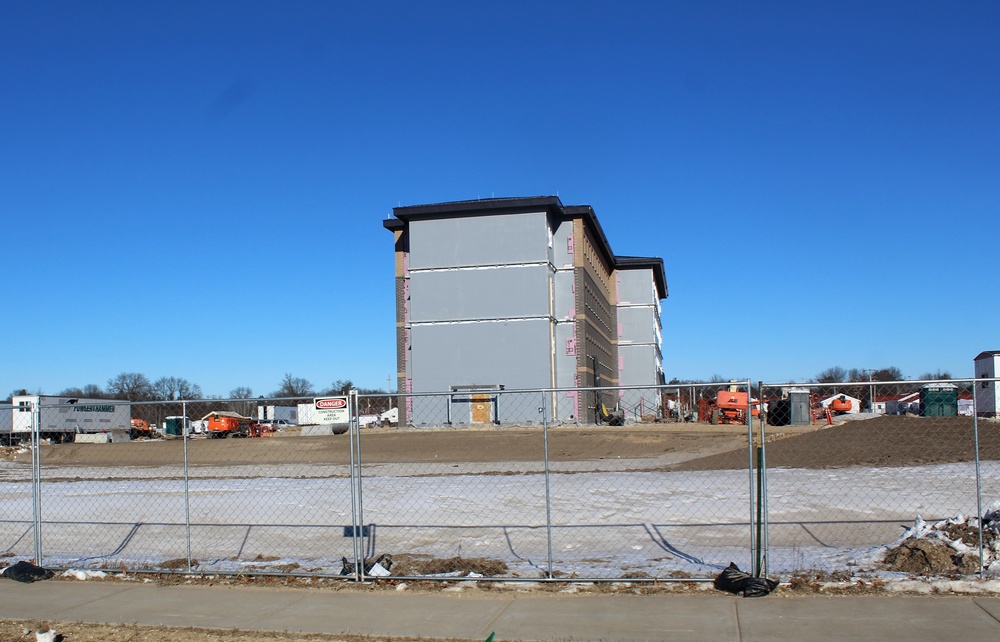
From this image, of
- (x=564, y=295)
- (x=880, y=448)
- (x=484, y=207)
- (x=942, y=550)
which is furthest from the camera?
(x=564, y=295)

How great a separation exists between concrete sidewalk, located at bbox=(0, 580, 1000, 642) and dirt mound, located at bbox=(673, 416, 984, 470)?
626 inches

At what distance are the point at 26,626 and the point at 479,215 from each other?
53855 millimetres

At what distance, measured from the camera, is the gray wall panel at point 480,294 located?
60250 mm

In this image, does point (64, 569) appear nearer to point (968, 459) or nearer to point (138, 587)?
point (138, 587)

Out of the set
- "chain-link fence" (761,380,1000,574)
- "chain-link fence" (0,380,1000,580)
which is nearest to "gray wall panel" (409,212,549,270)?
"chain-link fence" (0,380,1000,580)

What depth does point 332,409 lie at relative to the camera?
428 inches

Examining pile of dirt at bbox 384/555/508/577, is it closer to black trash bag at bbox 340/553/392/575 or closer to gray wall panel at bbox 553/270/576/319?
black trash bag at bbox 340/553/392/575

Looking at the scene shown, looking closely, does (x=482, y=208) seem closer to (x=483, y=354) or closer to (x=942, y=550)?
(x=483, y=354)

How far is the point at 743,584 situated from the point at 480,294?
172 feet

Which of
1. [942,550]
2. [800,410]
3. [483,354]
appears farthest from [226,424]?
[942,550]

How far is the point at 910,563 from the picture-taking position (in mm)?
9484

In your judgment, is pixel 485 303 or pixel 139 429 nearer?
pixel 139 429

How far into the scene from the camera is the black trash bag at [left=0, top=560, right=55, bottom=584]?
1027cm

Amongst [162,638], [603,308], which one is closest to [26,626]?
[162,638]
